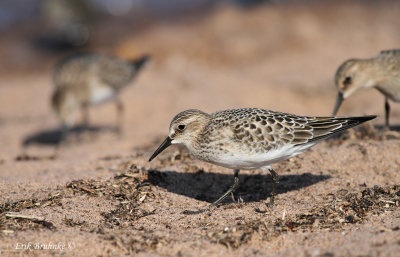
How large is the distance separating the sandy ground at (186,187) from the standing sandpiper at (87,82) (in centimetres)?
80

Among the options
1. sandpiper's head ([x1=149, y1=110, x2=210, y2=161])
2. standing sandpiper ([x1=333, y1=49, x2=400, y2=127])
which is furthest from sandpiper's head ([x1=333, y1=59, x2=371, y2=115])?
sandpiper's head ([x1=149, y1=110, x2=210, y2=161])

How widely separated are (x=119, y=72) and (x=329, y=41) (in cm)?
786

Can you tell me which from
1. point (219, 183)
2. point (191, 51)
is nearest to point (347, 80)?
point (219, 183)

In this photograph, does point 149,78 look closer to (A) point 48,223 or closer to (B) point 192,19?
(B) point 192,19

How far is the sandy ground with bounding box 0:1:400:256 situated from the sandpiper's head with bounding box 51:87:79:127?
2.47ft

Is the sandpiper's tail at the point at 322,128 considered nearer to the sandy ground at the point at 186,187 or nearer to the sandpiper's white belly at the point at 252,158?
the sandpiper's white belly at the point at 252,158

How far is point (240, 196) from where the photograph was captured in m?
5.54

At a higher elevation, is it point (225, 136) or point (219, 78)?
point (219, 78)

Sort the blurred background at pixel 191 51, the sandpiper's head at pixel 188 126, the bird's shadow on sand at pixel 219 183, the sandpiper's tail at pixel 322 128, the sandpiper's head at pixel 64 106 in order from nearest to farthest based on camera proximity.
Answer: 1. the sandpiper's tail at pixel 322 128
2. the sandpiper's head at pixel 188 126
3. the bird's shadow on sand at pixel 219 183
4. the sandpiper's head at pixel 64 106
5. the blurred background at pixel 191 51

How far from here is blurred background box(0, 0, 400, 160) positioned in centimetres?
1101

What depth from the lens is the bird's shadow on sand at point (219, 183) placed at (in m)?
5.61

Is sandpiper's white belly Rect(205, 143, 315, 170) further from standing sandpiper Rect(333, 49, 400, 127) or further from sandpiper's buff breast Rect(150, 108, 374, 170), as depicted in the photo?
standing sandpiper Rect(333, 49, 400, 127)

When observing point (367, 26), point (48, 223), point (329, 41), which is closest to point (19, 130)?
point (48, 223)

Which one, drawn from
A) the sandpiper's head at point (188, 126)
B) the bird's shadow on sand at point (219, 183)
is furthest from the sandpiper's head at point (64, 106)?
the sandpiper's head at point (188, 126)
